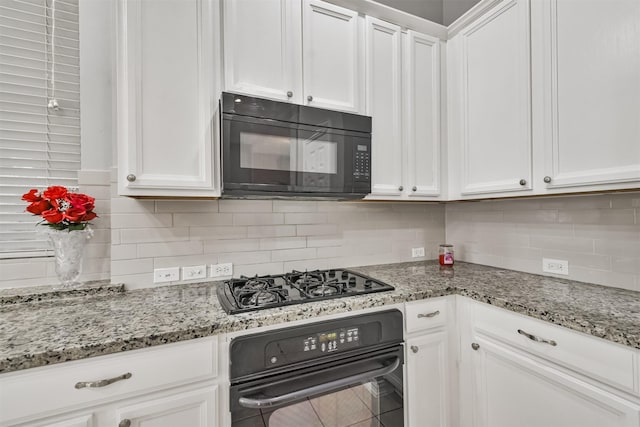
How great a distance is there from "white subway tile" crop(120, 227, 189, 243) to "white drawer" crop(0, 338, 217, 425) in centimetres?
70

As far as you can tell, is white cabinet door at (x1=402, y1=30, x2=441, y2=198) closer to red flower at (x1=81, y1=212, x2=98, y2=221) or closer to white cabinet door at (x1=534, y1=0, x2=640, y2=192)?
white cabinet door at (x1=534, y1=0, x2=640, y2=192)

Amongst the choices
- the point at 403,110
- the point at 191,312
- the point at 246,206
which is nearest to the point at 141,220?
the point at 246,206

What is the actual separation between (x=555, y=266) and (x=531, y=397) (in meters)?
0.78

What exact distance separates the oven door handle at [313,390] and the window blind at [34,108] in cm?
125

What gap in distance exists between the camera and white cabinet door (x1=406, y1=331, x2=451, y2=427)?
4.64 ft

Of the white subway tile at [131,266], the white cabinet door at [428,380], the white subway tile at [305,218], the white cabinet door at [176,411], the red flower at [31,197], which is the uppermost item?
the red flower at [31,197]

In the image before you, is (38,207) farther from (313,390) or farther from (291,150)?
(313,390)

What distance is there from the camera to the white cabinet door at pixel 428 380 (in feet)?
4.64

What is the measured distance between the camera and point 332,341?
1212 mm

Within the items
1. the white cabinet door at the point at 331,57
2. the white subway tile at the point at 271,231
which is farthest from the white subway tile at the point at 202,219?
the white cabinet door at the point at 331,57

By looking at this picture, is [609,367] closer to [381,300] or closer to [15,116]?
[381,300]

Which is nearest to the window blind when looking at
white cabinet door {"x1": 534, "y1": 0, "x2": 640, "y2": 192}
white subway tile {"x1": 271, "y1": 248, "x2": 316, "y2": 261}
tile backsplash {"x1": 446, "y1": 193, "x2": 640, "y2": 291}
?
white subway tile {"x1": 271, "y1": 248, "x2": 316, "y2": 261}

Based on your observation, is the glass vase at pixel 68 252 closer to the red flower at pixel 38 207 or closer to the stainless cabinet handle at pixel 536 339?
the red flower at pixel 38 207

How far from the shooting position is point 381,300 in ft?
4.37
